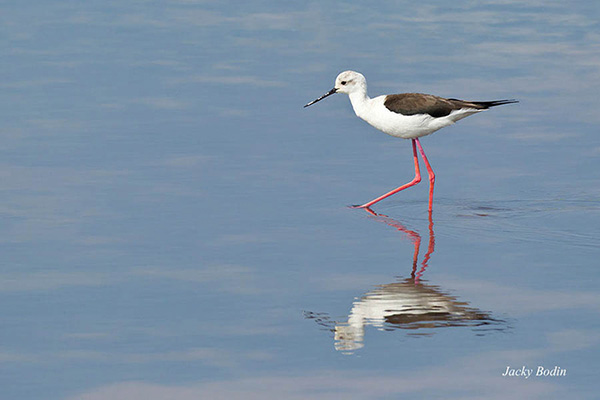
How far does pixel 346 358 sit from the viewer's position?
7.65m

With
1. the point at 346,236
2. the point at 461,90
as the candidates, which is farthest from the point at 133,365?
the point at 461,90

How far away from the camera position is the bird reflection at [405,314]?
8.12m

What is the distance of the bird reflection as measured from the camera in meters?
8.12

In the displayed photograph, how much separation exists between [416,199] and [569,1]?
1119 cm

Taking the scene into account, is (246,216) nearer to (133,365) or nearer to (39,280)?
(39,280)

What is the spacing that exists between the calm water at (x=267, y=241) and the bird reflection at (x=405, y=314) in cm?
2

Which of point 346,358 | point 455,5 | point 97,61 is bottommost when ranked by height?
point 346,358

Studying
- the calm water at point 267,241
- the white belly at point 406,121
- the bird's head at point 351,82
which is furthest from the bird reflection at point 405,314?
the bird's head at point 351,82

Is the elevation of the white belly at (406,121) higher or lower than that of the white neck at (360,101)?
lower

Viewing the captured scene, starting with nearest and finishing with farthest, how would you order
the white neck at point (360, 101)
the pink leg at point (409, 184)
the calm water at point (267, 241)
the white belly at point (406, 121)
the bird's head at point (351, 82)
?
the calm water at point (267, 241) → the pink leg at point (409, 184) → the white belly at point (406, 121) → the white neck at point (360, 101) → the bird's head at point (351, 82)

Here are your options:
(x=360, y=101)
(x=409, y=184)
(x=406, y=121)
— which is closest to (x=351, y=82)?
(x=360, y=101)

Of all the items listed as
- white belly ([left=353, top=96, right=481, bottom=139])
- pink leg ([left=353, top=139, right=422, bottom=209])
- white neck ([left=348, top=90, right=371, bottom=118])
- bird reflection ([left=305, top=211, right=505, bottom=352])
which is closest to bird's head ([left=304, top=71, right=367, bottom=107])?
white neck ([left=348, top=90, right=371, bottom=118])

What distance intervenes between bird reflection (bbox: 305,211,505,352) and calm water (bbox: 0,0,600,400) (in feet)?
0.08

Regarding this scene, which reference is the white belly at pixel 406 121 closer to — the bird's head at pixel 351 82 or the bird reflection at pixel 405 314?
the bird's head at pixel 351 82
